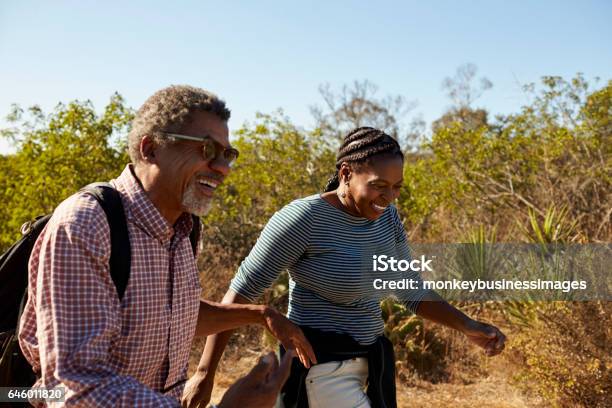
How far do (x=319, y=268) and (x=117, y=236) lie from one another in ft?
3.98

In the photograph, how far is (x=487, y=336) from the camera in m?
3.01

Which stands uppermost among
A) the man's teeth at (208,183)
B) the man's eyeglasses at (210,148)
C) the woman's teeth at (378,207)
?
the woman's teeth at (378,207)

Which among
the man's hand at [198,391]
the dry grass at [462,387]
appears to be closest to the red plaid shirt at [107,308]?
the man's hand at [198,391]

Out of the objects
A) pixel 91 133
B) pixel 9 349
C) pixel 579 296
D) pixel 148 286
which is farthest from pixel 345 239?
pixel 91 133

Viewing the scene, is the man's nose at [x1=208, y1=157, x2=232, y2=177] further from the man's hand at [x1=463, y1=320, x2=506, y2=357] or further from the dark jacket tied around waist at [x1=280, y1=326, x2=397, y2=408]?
the man's hand at [x1=463, y1=320, x2=506, y2=357]

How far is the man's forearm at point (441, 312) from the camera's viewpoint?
3.08 m

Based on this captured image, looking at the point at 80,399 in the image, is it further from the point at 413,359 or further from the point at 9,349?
the point at 413,359

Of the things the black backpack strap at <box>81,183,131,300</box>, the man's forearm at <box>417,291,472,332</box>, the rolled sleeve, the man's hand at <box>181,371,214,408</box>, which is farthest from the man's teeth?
the man's forearm at <box>417,291,472,332</box>

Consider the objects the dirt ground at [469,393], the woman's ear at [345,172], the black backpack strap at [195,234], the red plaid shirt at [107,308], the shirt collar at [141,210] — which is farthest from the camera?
the dirt ground at [469,393]

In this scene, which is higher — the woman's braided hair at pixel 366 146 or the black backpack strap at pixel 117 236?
the woman's braided hair at pixel 366 146

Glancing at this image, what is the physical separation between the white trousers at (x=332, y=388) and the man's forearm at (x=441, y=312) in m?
0.59

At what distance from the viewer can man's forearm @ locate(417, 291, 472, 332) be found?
308 cm

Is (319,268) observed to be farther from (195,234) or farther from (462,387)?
(462,387)

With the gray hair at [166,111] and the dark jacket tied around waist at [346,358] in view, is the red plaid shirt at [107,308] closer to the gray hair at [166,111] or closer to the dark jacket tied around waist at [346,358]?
the gray hair at [166,111]
